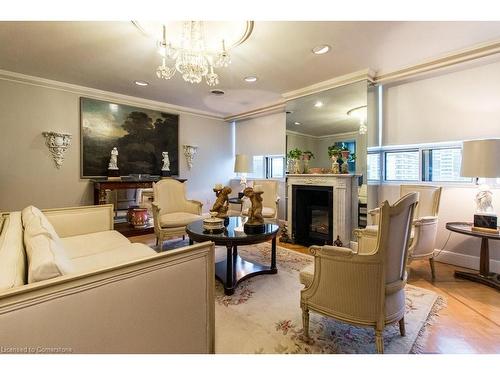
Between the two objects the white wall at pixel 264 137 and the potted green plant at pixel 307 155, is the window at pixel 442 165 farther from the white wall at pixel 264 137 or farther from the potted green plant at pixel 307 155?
the white wall at pixel 264 137

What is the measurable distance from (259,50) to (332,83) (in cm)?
148

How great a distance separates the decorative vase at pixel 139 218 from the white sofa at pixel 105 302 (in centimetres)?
324

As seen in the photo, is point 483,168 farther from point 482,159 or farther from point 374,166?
point 374,166

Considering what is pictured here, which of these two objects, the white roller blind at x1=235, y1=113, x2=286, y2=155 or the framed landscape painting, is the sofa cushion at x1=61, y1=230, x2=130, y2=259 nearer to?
the framed landscape painting

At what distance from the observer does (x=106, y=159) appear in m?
4.56

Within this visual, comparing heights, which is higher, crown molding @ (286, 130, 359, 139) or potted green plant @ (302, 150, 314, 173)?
crown molding @ (286, 130, 359, 139)

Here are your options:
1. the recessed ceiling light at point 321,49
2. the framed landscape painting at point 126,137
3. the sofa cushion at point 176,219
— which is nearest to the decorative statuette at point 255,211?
the sofa cushion at point 176,219

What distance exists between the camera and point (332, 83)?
12.6 ft

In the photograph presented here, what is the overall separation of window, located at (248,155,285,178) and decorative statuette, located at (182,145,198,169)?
1477 mm

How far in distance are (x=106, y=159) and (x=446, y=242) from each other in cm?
565

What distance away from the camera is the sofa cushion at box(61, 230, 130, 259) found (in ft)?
7.22

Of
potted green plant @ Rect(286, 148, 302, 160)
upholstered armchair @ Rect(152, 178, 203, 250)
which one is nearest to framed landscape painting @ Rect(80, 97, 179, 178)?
upholstered armchair @ Rect(152, 178, 203, 250)

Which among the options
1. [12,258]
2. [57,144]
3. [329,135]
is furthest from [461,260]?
[57,144]
